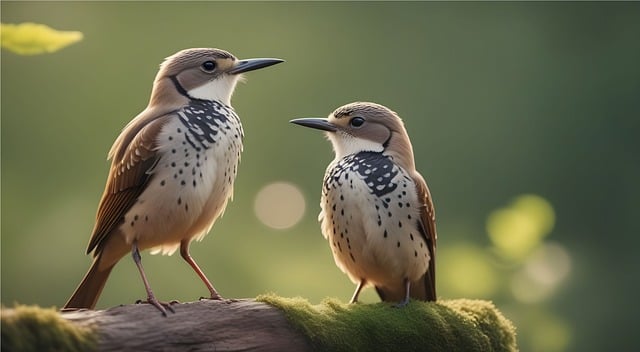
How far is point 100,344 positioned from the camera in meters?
2.76

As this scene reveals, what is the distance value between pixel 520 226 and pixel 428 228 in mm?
901

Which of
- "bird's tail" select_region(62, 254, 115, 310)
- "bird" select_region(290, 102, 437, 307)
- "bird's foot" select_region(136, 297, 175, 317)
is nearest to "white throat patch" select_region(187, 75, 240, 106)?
"bird" select_region(290, 102, 437, 307)

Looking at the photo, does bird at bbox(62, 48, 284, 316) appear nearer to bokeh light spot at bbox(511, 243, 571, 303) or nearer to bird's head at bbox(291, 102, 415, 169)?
bird's head at bbox(291, 102, 415, 169)

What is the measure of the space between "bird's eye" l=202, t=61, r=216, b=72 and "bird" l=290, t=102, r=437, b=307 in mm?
442

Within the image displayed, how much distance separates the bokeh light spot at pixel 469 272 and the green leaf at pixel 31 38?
8.44ft

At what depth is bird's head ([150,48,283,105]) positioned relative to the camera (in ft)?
12.4

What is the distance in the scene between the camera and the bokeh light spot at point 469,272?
474cm

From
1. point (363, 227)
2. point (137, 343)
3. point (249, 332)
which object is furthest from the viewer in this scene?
point (363, 227)

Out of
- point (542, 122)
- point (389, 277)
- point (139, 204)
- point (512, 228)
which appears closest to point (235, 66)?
point (139, 204)

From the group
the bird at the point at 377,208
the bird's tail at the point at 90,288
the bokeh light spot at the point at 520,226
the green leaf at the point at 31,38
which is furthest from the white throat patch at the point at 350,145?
the green leaf at the point at 31,38

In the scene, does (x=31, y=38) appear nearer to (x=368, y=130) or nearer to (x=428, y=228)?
(x=368, y=130)

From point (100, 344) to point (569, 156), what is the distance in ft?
17.7

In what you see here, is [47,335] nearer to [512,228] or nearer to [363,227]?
[363,227]

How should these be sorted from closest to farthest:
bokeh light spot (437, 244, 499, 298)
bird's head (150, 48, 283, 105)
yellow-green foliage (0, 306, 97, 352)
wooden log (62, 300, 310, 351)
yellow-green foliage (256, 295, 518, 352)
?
1. yellow-green foliage (0, 306, 97, 352)
2. wooden log (62, 300, 310, 351)
3. yellow-green foliage (256, 295, 518, 352)
4. bird's head (150, 48, 283, 105)
5. bokeh light spot (437, 244, 499, 298)
